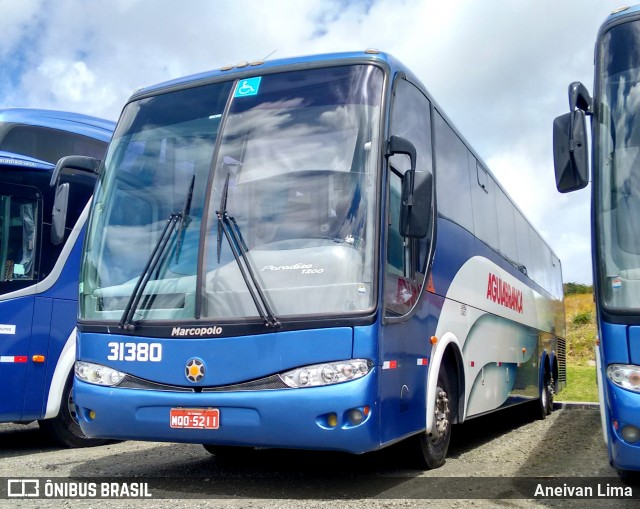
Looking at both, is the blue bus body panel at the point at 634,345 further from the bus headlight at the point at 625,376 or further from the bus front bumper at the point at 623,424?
the bus front bumper at the point at 623,424

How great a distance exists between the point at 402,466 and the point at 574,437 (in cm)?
421

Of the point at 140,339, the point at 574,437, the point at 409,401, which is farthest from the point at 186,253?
the point at 574,437

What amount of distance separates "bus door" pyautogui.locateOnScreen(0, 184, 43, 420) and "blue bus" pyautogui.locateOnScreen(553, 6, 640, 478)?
5.78 meters

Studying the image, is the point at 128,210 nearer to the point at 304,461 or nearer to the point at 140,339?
the point at 140,339

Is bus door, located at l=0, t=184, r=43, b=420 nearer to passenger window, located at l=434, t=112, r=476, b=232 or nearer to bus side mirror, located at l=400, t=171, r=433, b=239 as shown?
passenger window, located at l=434, t=112, r=476, b=232

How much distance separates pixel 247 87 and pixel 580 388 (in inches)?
607

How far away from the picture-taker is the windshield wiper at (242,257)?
5523mm

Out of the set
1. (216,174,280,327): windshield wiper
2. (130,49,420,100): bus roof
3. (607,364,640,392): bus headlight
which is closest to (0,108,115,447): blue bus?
(130,49,420,100): bus roof

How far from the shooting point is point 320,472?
6.93m

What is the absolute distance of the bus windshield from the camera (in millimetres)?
5172

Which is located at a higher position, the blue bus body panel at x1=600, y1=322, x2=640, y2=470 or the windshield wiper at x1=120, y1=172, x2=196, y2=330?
the windshield wiper at x1=120, y1=172, x2=196, y2=330

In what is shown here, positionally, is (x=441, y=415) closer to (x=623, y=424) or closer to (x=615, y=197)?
(x=623, y=424)

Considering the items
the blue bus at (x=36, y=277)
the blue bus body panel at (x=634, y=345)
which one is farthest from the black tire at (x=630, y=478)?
the blue bus at (x=36, y=277)

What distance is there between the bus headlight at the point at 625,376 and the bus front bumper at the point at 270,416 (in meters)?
1.60
